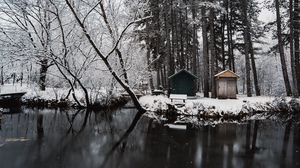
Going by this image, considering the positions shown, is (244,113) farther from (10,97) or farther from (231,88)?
(10,97)

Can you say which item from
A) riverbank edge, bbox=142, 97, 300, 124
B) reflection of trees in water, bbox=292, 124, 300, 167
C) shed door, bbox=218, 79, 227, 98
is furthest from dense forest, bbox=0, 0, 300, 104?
reflection of trees in water, bbox=292, 124, 300, 167

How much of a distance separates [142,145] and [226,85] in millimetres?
11818

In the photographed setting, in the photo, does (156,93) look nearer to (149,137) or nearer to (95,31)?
(95,31)

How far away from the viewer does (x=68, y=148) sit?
32.7ft

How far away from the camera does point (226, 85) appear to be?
2034 cm

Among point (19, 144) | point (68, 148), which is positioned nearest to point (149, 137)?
point (68, 148)

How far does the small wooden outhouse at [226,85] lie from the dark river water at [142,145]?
507 centimetres

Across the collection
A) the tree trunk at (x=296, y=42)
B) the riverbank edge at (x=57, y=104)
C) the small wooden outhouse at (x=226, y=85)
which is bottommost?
the riverbank edge at (x=57, y=104)

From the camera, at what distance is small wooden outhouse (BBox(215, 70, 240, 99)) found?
20.3 meters

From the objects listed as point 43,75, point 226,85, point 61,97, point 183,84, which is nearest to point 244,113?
point 226,85

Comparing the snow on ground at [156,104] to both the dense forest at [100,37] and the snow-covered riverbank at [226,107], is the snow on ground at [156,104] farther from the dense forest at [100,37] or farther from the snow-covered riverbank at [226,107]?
the dense forest at [100,37]

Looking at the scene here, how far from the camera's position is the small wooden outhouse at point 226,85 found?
66.5 ft

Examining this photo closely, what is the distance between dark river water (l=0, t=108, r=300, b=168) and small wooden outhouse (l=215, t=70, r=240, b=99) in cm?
507

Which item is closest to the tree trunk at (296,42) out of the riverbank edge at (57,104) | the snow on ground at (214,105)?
the snow on ground at (214,105)
